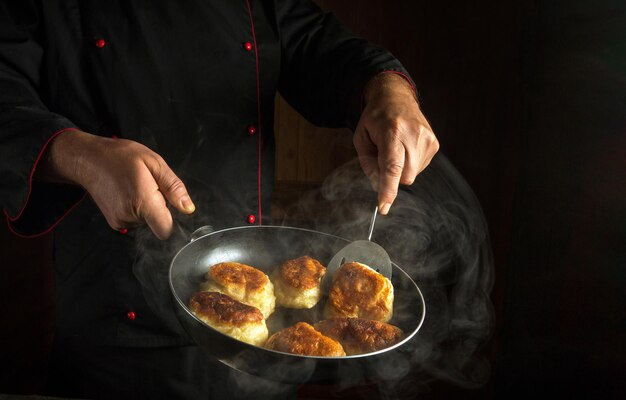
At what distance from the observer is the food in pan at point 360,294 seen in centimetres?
122

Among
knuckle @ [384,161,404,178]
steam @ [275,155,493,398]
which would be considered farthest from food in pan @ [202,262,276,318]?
steam @ [275,155,493,398]

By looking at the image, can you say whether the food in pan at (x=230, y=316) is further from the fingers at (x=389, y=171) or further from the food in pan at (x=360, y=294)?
the fingers at (x=389, y=171)

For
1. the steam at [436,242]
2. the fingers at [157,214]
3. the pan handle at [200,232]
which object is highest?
the fingers at [157,214]

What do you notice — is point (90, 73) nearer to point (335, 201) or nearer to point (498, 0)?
point (335, 201)

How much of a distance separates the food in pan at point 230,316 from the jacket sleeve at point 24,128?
0.44 m

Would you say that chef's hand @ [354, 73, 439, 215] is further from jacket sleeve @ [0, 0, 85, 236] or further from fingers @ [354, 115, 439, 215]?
jacket sleeve @ [0, 0, 85, 236]

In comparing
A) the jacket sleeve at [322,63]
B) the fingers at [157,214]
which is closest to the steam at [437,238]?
the jacket sleeve at [322,63]

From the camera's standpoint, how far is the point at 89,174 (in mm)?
1115

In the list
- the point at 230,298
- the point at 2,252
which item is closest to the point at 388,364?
the point at 230,298

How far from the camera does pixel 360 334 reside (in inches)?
43.6

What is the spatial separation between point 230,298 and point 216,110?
590 mm

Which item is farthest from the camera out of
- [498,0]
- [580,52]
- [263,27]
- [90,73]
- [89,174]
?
[498,0]

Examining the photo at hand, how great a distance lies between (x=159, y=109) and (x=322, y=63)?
466 millimetres

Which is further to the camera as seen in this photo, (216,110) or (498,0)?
(498,0)
